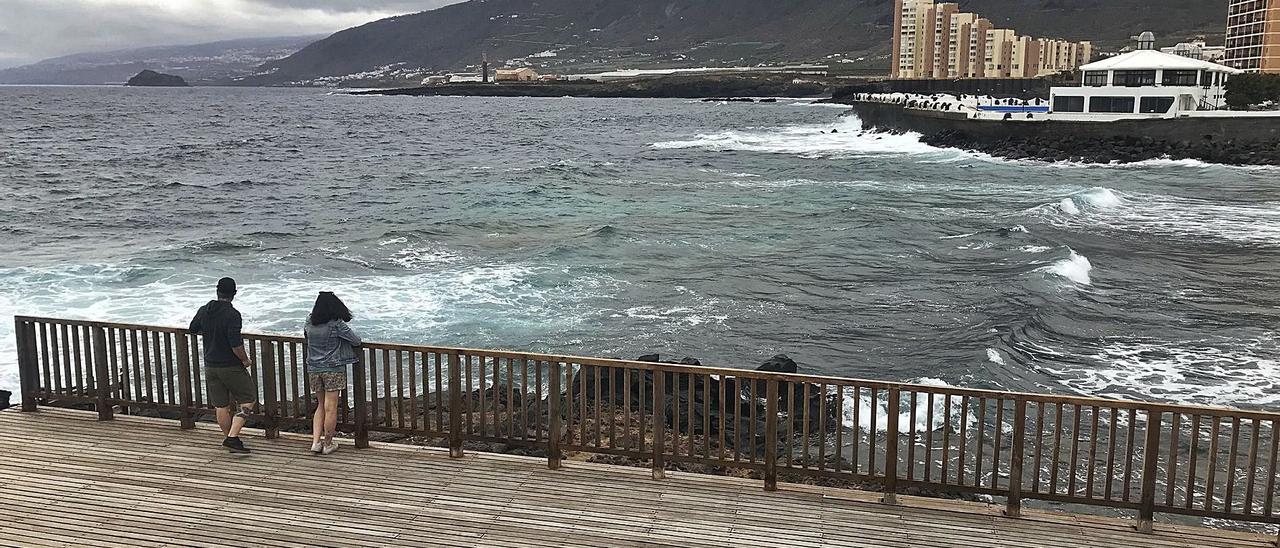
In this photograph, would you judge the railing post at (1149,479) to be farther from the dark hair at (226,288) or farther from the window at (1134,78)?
the window at (1134,78)

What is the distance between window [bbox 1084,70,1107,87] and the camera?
241ft

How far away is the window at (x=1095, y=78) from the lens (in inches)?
2886

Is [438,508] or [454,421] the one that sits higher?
[454,421]

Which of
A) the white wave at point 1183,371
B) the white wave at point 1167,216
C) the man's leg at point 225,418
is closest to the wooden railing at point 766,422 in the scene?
the man's leg at point 225,418

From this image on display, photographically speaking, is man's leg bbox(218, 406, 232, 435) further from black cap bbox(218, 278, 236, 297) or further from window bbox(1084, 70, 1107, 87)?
window bbox(1084, 70, 1107, 87)

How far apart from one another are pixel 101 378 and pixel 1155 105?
7318 cm

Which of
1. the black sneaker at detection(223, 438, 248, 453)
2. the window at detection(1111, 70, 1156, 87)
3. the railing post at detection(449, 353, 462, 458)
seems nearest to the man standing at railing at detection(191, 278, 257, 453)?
the black sneaker at detection(223, 438, 248, 453)

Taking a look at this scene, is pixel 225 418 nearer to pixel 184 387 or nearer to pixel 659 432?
pixel 184 387

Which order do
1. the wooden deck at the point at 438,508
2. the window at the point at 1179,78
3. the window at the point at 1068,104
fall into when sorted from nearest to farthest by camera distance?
the wooden deck at the point at 438,508 → the window at the point at 1179,78 → the window at the point at 1068,104

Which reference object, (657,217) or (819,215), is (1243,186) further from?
(657,217)

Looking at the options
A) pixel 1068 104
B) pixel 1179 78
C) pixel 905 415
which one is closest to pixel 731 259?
pixel 905 415

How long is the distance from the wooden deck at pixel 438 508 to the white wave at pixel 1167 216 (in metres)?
25.0

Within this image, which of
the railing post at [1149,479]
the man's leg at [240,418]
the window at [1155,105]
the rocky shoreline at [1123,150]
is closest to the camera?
the railing post at [1149,479]

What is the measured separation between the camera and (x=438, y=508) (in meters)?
7.47
